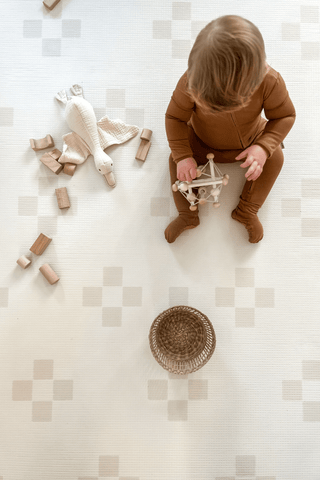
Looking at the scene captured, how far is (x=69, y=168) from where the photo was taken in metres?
1.07

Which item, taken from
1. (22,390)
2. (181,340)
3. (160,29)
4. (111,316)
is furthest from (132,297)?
(160,29)

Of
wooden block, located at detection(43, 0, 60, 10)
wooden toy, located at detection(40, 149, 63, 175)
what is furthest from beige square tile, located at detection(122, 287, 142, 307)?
wooden block, located at detection(43, 0, 60, 10)

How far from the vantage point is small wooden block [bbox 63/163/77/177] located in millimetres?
1070

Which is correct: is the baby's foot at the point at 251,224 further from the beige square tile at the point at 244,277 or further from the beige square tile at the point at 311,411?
the beige square tile at the point at 311,411

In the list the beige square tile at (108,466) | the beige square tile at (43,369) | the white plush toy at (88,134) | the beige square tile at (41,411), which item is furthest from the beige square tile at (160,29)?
the beige square tile at (108,466)

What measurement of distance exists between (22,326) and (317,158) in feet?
3.16

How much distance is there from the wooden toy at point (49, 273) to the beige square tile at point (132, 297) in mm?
196

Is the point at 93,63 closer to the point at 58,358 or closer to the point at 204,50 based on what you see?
the point at 204,50

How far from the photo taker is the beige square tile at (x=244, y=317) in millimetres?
1072

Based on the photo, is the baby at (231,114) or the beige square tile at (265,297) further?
the beige square tile at (265,297)

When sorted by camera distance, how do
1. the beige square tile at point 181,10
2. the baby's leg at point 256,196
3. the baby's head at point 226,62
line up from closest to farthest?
the baby's head at point 226,62, the baby's leg at point 256,196, the beige square tile at point 181,10

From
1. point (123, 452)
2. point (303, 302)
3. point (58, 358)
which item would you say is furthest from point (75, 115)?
point (123, 452)

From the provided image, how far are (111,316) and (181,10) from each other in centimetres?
90

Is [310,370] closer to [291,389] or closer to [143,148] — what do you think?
[291,389]
